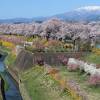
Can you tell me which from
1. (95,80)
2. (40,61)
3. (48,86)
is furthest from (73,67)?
(95,80)

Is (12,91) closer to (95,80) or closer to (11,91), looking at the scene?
(11,91)

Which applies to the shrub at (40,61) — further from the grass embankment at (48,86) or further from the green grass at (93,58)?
the green grass at (93,58)

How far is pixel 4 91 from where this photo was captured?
4078 cm

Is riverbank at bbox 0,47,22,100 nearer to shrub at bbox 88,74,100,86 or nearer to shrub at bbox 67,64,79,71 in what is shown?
shrub at bbox 67,64,79,71

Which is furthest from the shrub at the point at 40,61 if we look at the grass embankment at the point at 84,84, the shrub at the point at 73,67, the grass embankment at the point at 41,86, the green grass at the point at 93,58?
the shrub at the point at 73,67

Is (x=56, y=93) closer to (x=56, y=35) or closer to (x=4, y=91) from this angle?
(x=4, y=91)

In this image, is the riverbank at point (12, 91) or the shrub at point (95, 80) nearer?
the shrub at point (95, 80)

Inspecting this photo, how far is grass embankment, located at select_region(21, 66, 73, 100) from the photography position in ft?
107

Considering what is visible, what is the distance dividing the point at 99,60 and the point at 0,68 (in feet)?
62.3

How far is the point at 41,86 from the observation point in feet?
124

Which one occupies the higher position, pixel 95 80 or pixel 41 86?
pixel 95 80

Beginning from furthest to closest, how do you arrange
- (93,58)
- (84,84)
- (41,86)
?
(93,58), (41,86), (84,84)

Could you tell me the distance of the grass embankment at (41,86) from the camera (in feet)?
107

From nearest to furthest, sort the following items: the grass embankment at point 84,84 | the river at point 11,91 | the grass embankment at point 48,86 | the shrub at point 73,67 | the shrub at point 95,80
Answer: the grass embankment at point 84,84
the grass embankment at point 48,86
the shrub at point 95,80
the river at point 11,91
the shrub at point 73,67
